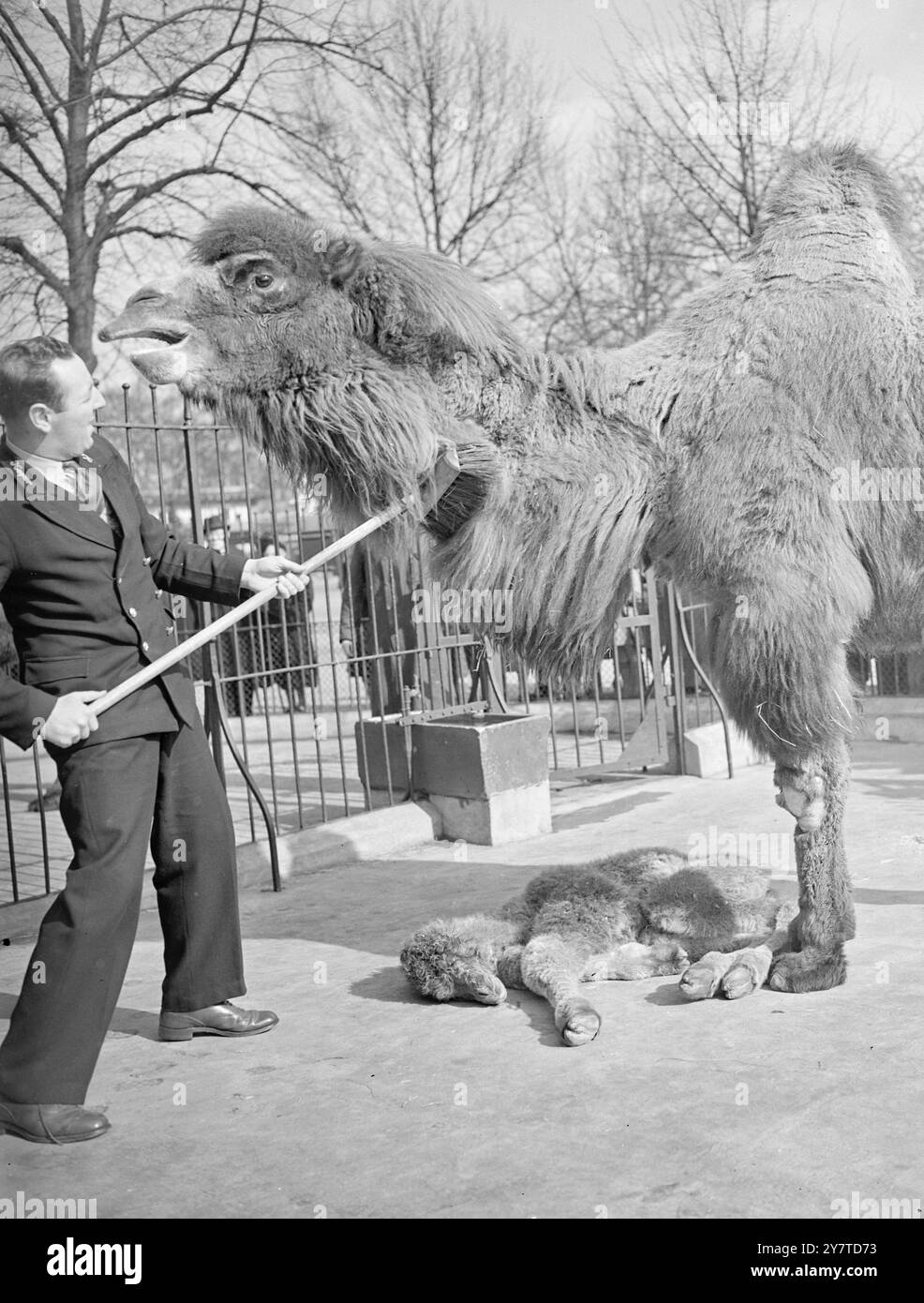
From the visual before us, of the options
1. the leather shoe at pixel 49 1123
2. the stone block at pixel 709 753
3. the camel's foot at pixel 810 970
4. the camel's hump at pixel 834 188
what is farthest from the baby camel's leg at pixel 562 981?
the stone block at pixel 709 753

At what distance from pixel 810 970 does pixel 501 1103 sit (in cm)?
141

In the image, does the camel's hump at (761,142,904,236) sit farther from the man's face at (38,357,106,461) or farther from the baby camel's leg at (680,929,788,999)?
the baby camel's leg at (680,929,788,999)

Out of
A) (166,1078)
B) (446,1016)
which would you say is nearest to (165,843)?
(166,1078)

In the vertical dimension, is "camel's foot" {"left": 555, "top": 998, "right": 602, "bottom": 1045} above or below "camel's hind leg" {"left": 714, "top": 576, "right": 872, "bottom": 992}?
below

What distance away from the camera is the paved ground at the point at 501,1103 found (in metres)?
3.38

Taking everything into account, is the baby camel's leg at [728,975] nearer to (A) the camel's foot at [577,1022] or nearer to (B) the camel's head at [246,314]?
(A) the camel's foot at [577,1022]

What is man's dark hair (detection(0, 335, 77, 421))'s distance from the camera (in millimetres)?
4090

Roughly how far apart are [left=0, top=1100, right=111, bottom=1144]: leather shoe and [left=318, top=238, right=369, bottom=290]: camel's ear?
9.14ft

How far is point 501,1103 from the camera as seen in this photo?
13.1 feet

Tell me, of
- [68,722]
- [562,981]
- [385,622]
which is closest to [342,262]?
[68,722]

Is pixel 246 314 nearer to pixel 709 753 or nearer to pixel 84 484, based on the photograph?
pixel 84 484

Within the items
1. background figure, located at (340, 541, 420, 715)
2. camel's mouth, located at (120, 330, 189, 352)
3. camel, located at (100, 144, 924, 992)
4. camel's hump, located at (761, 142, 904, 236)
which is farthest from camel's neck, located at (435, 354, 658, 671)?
background figure, located at (340, 541, 420, 715)

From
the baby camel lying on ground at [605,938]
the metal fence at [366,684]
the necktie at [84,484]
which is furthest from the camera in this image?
the metal fence at [366,684]

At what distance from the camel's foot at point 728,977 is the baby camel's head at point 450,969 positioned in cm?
71
